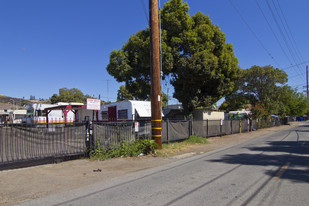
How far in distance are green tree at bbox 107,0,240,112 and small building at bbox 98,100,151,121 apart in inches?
126

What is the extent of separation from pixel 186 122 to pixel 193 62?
454 centimetres

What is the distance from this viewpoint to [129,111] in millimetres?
16906

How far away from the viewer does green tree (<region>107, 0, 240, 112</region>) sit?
18.1 meters

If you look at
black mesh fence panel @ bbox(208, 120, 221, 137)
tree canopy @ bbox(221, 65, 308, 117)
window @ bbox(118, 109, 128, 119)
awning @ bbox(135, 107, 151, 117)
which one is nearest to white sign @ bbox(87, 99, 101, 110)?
awning @ bbox(135, 107, 151, 117)

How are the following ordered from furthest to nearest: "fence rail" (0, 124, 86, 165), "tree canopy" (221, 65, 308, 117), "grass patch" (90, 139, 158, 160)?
"tree canopy" (221, 65, 308, 117), "grass patch" (90, 139, 158, 160), "fence rail" (0, 124, 86, 165)

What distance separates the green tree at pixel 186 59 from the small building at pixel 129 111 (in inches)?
126

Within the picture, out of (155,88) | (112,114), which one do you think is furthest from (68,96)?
(155,88)

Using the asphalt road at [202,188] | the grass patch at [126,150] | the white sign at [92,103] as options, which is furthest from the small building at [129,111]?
the asphalt road at [202,188]

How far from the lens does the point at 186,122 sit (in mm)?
16812

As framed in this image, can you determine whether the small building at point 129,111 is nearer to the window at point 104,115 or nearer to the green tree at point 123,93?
the window at point 104,115

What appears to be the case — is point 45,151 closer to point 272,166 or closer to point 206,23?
point 272,166

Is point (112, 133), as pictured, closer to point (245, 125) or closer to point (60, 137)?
point (60, 137)

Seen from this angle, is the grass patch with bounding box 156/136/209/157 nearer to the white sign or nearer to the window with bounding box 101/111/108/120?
the white sign

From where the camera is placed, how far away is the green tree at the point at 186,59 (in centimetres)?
1809
